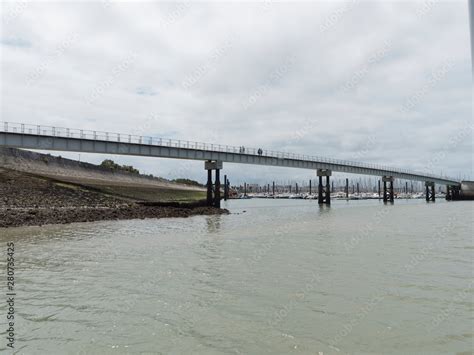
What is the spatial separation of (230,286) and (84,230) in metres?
20.4

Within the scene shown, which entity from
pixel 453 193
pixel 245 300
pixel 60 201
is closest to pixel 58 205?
pixel 60 201

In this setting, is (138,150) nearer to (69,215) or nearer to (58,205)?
(58,205)

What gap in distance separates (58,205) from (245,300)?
3739 centimetres

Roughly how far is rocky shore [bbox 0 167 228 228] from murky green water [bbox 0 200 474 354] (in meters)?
14.8

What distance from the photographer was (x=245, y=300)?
10.1 m

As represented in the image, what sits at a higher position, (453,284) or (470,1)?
(470,1)

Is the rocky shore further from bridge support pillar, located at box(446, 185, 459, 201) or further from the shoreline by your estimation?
bridge support pillar, located at box(446, 185, 459, 201)

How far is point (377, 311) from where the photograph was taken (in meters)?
9.18

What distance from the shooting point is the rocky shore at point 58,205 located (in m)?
32.4

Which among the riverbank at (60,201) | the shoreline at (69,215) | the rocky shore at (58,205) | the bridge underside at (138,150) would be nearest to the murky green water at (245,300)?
the shoreline at (69,215)

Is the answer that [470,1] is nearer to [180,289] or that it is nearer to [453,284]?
[180,289]

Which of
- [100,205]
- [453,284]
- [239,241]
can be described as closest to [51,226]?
[100,205]

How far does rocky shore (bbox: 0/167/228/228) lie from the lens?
32438mm

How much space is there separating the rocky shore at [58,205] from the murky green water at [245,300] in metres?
14.8
